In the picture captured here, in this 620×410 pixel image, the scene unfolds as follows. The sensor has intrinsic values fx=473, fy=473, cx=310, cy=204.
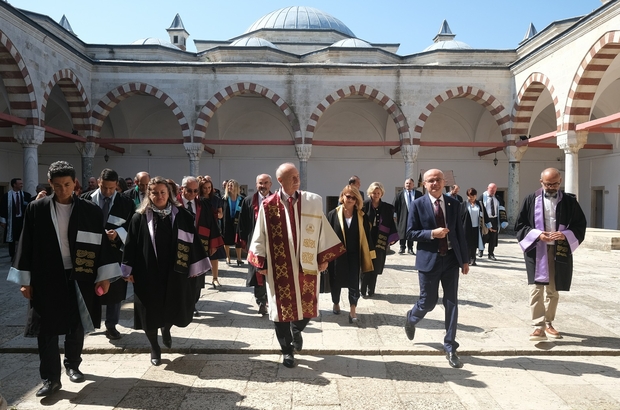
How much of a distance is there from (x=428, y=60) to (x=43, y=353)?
16921 mm

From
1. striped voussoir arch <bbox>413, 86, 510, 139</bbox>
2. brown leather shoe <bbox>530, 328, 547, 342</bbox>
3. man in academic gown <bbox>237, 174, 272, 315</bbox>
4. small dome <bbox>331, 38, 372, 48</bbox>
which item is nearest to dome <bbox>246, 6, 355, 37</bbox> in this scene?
small dome <bbox>331, 38, 372, 48</bbox>

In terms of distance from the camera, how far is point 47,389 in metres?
2.94

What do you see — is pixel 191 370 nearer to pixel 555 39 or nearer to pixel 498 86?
pixel 555 39

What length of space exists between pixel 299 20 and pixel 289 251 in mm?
21511

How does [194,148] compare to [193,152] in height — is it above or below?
above

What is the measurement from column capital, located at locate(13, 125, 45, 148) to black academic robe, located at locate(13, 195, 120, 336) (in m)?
10.6

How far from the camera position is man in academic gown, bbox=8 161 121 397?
9.75 ft

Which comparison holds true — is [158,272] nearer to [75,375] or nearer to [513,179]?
[75,375]

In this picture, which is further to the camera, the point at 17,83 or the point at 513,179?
the point at 513,179

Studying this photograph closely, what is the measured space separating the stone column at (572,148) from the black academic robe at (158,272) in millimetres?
11989

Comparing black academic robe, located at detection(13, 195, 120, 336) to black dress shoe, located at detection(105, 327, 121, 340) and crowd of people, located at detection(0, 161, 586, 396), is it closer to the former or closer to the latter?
crowd of people, located at detection(0, 161, 586, 396)

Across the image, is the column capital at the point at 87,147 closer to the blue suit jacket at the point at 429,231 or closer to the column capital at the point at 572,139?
the blue suit jacket at the point at 429,231

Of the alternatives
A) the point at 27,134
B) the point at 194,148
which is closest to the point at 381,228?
the point at 27,134

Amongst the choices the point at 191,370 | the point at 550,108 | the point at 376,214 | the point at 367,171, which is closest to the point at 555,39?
the point at 550,108
